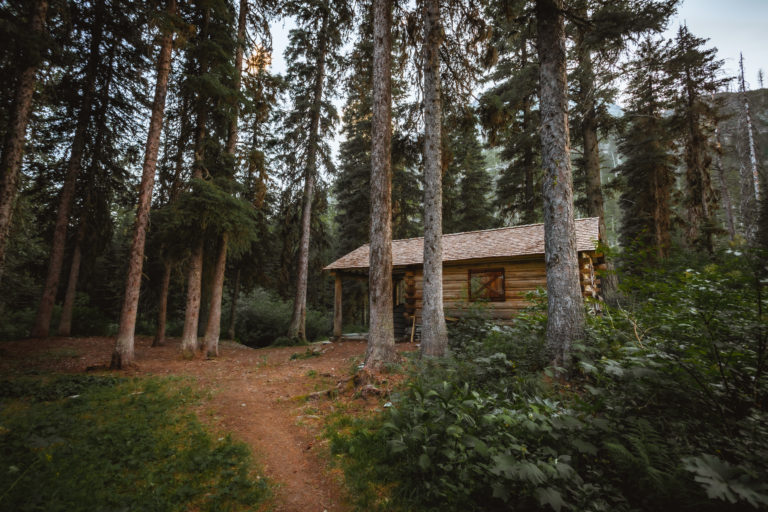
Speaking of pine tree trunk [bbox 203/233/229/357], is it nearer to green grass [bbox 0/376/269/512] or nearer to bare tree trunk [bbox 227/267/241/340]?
bare tree trunk [bbox 227/267/241/340]

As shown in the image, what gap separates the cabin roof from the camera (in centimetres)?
1194

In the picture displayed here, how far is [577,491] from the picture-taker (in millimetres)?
2297

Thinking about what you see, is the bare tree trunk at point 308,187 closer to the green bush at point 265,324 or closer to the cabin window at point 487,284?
the green bush at point 265,324

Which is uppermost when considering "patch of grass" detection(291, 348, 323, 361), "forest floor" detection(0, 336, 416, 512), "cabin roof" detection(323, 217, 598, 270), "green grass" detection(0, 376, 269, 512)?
"cabin roof" detection(323, 217, 598, 270)

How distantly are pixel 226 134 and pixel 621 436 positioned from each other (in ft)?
44.7

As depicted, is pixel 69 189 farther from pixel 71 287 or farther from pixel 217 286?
pixel 217 286

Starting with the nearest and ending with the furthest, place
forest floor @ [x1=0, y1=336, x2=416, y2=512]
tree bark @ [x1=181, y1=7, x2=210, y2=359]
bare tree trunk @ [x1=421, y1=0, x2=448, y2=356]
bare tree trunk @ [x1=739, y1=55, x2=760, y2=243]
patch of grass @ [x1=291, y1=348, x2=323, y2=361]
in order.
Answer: forest floor @ [x1=0, y1=336, x2=416, y2=512] < bare tree trunk @ [x1=421, y1=0, x2=448, y2=356] < tree bark @ [x1=181, y1=7, x2=210, y2=359] < patch of grass @ [x1=291, y1=348, x2=323, y2=361] < bare tree trunk @ [x1=739, y1=55, x2=760, y2=243]

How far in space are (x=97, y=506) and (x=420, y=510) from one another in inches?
115

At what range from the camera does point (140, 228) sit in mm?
8984

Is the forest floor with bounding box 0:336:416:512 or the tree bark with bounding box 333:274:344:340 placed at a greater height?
the tree bark with bounding box 333:274:344:340

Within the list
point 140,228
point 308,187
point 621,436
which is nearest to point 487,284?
point 308,187

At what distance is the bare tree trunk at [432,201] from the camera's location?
748cm

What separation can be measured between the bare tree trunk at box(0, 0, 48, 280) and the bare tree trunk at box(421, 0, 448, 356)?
854cm

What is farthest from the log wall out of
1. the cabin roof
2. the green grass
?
the green grass
